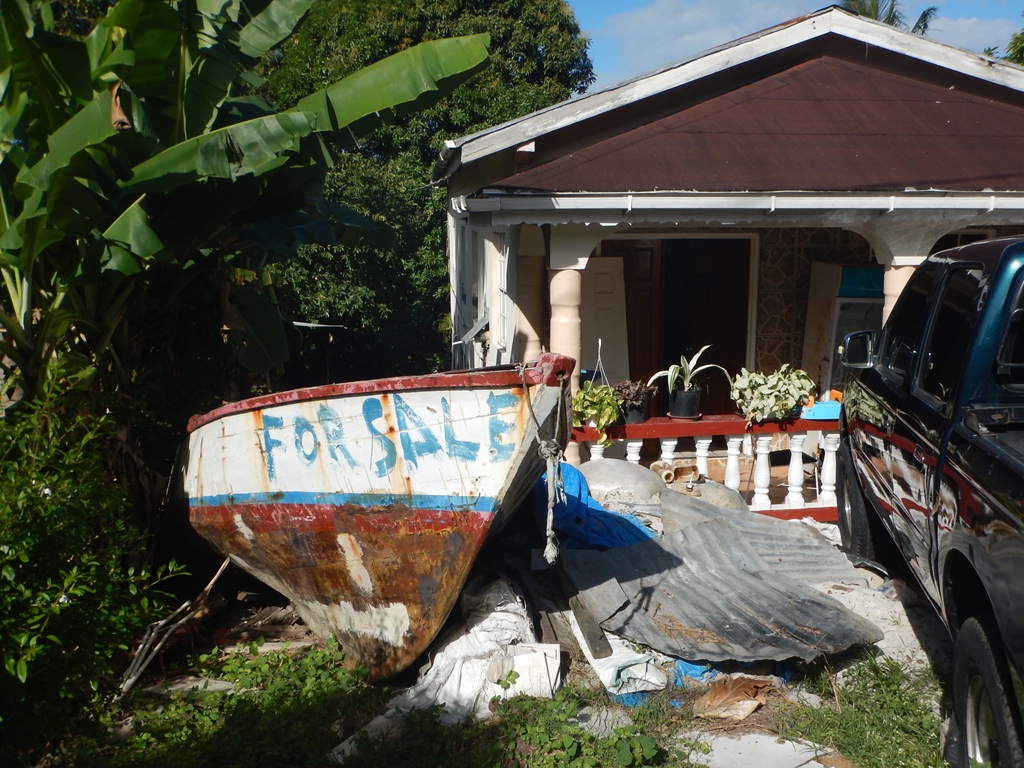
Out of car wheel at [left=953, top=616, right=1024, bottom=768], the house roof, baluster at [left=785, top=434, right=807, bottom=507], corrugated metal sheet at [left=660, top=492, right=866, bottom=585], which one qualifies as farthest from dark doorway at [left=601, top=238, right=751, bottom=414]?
car wheel at [left=953, top=616, right=1024, bottom=768]

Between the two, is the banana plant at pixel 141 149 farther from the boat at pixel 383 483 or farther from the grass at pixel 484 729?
the grass at pixel 484 729

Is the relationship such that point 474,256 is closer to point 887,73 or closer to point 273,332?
point 887,73

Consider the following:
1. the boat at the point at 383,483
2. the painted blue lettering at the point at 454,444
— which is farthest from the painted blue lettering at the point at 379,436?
the painted blue lettering at the point at 454,444

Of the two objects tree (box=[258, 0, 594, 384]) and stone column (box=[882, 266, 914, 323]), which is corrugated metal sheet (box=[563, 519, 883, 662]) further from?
tree (box=[258, 0, 594, 384])

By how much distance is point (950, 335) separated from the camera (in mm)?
4309

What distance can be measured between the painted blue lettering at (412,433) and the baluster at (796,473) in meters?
4.09

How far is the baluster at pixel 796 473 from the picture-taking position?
770 cm

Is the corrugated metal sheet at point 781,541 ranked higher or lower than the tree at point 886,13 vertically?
lower

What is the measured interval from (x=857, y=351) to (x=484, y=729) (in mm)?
3054

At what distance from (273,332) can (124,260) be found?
1642 mm

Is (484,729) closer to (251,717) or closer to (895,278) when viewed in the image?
(251,717)

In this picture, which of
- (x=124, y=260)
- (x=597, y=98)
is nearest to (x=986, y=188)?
(x=597, y=98)

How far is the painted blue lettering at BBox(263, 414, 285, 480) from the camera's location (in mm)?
5074

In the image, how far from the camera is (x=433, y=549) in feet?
16.0
